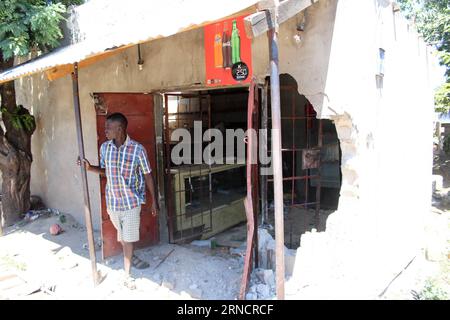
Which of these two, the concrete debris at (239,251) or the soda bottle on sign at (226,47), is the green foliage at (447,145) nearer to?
the concrete debris at (239,251)

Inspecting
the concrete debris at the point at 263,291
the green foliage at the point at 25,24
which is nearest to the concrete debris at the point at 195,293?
the concrete debris at the point at 263,291

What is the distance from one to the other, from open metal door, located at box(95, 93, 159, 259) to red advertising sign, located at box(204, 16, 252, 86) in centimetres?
140

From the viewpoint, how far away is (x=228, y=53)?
383 centimetres

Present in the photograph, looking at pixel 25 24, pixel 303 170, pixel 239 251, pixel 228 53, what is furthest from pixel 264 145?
pixel 25 24

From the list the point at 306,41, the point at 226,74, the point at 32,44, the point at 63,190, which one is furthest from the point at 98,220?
the point at 306,41

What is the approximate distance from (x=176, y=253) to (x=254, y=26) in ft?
11.8

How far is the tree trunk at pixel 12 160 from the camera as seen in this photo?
693 centimetres

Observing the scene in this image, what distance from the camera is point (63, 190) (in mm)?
7172

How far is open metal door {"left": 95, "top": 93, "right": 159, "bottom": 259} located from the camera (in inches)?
190

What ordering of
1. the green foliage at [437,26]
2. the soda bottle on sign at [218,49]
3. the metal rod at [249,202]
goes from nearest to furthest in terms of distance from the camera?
the metal rod at [249,202] → the soda bottle on sign at [218,49] → the green foliage at [437,26]

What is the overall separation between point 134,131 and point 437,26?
452 inches

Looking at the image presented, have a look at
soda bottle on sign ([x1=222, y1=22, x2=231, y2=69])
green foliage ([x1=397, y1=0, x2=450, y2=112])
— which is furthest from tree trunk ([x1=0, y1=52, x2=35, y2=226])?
green foliage ([x1=397, y1=0, x2=450, y2=112])

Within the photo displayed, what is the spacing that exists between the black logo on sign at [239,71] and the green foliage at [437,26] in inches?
263
